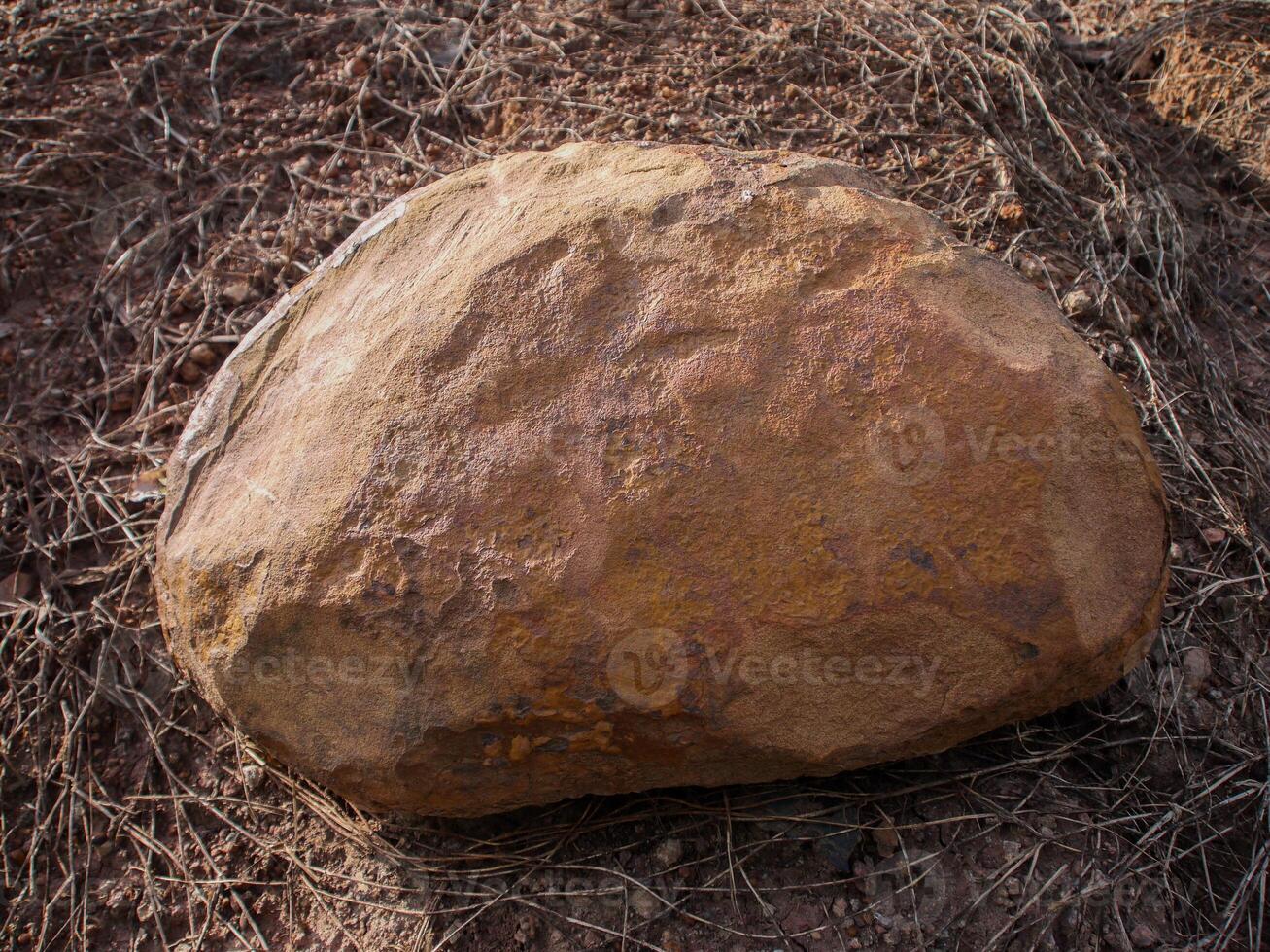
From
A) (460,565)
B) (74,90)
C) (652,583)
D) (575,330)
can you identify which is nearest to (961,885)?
(652,583)

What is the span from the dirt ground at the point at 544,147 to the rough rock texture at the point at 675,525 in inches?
9.4

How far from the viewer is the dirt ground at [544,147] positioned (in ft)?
5.93

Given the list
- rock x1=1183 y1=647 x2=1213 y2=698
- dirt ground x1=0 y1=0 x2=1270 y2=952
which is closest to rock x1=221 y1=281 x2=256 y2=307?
dirt ground x1=0 y1=0 x2=1270 y2=952

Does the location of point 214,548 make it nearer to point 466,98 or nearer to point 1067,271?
point 466,98

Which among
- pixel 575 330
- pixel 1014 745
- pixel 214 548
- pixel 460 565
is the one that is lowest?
pixel 1014 745

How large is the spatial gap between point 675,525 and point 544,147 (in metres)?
1.83

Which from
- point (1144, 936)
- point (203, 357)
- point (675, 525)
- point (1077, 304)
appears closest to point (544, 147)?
point (203, 357)

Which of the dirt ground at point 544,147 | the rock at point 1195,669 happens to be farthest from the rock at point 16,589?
the rock at point 1195,669

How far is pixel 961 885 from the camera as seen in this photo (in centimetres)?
176

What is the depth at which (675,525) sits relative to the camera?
1.57m

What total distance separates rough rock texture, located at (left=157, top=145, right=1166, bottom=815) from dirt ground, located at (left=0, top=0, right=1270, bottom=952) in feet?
0.78

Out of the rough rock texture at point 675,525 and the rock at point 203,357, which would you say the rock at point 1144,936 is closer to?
the rough rock texture at point 675,525

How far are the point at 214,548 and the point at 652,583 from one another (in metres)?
0.81

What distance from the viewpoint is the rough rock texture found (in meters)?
1.56
